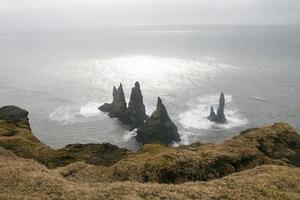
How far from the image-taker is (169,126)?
127125 mm

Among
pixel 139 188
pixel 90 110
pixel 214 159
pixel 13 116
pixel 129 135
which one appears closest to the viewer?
pixel 139 188

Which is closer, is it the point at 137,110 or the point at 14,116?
the point at 14,116

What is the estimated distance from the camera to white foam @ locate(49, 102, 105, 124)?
497 ft

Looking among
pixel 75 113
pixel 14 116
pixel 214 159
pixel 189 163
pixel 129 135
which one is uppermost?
pixel 14 116

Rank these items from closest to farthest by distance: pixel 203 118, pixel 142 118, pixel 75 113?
pixel 142 118
pixel 203 118
pixel 75 113

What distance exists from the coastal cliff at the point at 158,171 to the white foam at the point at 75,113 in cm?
8831

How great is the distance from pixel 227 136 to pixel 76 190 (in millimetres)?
105252

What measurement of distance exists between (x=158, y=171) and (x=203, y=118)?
112991mm

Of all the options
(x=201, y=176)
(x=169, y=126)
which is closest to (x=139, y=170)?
(x=201, y=176)

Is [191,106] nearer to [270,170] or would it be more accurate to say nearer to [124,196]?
[270,170]

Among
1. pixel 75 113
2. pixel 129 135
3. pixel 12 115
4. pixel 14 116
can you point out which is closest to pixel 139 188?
pixel 14 116

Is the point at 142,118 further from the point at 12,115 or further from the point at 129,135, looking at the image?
the point at 12,115

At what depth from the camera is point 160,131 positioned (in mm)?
127125

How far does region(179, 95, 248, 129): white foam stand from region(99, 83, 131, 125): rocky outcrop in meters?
22.4
